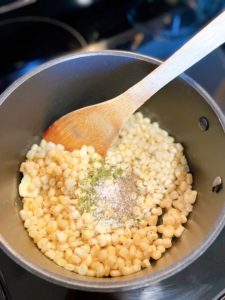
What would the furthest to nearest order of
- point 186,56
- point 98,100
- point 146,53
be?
point 146,53 → point 98,100 → point 186,56

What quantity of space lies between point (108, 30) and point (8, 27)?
0.28 meters

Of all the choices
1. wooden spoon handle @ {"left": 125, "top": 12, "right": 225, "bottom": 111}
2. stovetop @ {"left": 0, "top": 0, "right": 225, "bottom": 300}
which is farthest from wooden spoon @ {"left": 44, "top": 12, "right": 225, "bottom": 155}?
stovetop @ {"left": 0, "top": 0, "right": 225, "bottom": 300}

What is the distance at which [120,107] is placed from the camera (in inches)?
33.7

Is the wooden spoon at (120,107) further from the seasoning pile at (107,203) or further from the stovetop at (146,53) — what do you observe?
the stovetop at (146,53)

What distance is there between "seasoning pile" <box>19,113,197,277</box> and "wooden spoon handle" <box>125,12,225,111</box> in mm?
155

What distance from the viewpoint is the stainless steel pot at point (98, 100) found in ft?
2.53

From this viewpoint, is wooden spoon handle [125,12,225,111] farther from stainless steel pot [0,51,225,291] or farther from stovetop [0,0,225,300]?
stovetop [0,0,225,300]

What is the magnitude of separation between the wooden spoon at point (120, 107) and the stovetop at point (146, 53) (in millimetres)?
210

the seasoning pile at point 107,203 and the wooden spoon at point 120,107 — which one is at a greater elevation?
the wooden spoon at point 120,107

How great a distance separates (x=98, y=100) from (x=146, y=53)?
31 centimetres

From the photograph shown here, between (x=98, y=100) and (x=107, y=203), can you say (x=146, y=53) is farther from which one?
(x=107, y=203)

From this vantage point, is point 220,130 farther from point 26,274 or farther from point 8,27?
point 8,27

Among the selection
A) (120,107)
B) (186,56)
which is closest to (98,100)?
(120,107)

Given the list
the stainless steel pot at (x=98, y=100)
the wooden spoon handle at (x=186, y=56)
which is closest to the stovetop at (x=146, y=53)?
the stainless steel pot at (x=98, y=100)
